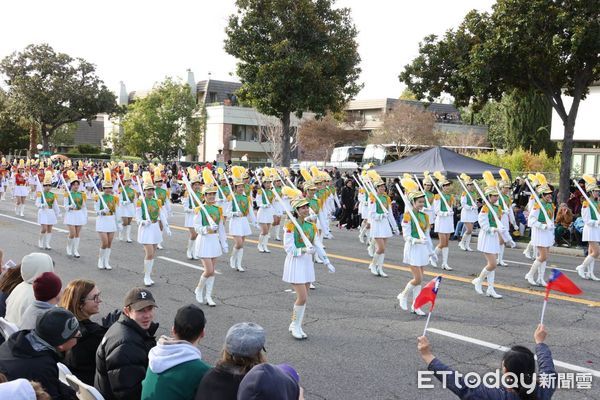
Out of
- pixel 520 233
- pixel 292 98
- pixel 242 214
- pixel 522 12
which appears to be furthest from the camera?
pixel 292 98

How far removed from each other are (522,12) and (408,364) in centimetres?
1379

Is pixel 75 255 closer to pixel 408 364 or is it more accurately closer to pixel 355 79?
pixel 408 364

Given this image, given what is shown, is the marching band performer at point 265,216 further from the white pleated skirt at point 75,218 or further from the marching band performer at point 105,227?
the white pleated skirt at point 75,218

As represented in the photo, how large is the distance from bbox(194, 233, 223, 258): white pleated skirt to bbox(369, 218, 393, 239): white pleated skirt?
416 centimetres

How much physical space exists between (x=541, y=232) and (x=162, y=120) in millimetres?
40040

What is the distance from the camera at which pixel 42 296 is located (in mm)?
4555

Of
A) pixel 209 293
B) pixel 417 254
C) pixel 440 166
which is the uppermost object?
pixel 440 166

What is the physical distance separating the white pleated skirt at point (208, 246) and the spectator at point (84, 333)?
4.98m

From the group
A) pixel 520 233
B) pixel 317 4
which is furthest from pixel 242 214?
pixel 317 4

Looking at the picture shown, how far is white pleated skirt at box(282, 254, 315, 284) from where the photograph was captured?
795 cm

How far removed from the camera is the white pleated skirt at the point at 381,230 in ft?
41.2

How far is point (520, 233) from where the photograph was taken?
18.8m

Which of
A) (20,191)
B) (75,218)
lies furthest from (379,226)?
(20,191)

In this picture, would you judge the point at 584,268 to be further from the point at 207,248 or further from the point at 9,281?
the point at 9,281
